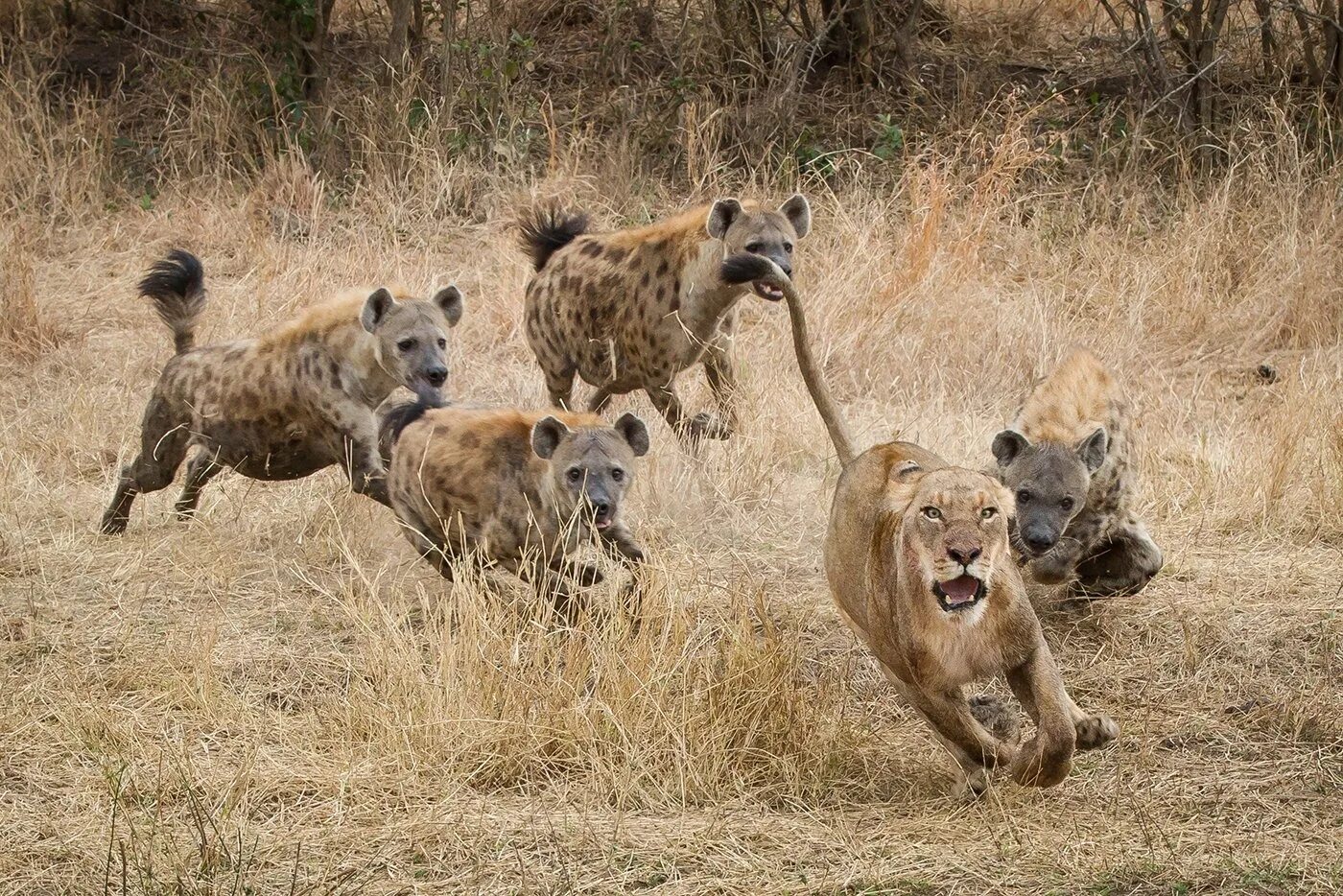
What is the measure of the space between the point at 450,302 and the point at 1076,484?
2.57 metres

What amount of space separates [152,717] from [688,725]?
149 cm

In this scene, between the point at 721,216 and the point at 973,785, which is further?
the point at 721,216

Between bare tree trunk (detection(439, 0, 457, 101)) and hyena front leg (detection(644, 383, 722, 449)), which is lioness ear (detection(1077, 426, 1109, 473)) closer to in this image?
hyena front leg (detection(644, 383, 722, 449))

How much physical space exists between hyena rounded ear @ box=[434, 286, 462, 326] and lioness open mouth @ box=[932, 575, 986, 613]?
3220 mm

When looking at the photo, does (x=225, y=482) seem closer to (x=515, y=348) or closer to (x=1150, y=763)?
(x=515, y=348)

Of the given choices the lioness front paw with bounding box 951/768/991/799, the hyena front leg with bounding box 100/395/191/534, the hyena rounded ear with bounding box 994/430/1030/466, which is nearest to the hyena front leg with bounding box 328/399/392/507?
the hyena front leg with bounding box 100/395/191/534

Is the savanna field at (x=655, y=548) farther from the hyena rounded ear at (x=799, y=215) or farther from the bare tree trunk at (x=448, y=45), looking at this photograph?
the hyena rounded ear at (x=799, y=215)

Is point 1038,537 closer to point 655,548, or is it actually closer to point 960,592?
point 655,548

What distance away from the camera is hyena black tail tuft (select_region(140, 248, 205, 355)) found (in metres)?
6.89

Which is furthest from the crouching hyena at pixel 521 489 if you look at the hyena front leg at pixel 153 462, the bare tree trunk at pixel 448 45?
the bare tree trunk at pixel 448 45

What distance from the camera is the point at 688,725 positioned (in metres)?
4.62

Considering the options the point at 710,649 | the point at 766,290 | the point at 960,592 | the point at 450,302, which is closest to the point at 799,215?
the point at 766,290

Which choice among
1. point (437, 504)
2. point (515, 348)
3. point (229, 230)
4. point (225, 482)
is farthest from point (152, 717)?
point (229, 230)

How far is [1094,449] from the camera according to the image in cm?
549
